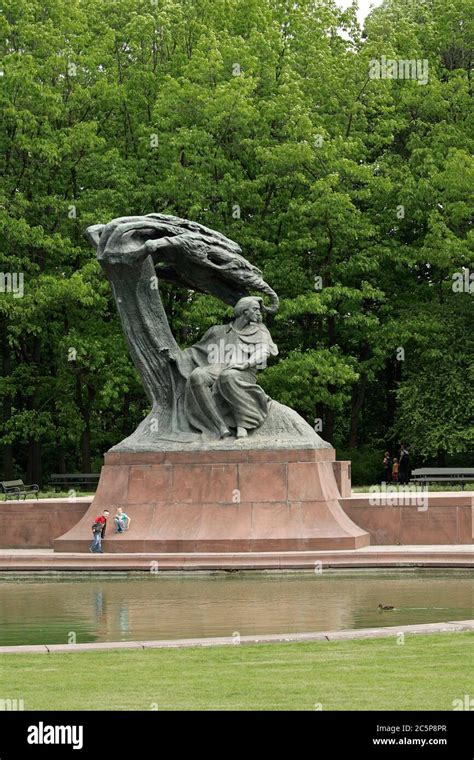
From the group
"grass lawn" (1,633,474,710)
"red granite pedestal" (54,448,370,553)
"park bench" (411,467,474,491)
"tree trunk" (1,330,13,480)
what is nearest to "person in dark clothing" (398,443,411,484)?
"park bench" (411,467,474,491)

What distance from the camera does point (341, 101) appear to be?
4066cm

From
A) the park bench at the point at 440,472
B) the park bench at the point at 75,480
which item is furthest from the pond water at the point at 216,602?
the park bench at the point at 75,480

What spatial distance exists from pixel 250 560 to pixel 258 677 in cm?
964

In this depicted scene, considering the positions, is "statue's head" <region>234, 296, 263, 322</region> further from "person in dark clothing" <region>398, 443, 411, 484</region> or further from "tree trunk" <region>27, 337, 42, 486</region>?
"tree trunk" <region>27, 337, 42, 486</region>

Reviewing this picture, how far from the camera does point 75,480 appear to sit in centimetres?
3869

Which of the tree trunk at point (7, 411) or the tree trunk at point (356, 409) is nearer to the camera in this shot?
the tree trunk at point (7, 411)

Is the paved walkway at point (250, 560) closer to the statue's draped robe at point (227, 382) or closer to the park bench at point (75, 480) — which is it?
the statue's draped robe at point (227, 382)

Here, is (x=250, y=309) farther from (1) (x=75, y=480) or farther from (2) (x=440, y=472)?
(1) (x=75, y=480)

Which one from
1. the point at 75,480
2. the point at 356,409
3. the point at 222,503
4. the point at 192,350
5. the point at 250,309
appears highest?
the point at 250,309

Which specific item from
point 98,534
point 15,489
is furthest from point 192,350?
point 15,489

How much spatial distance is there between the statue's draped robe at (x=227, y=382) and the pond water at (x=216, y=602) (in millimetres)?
3936

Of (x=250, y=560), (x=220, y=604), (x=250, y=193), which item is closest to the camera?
(x=220, y=604)

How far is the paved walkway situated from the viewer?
18.3m

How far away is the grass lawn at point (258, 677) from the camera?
8.09 m
